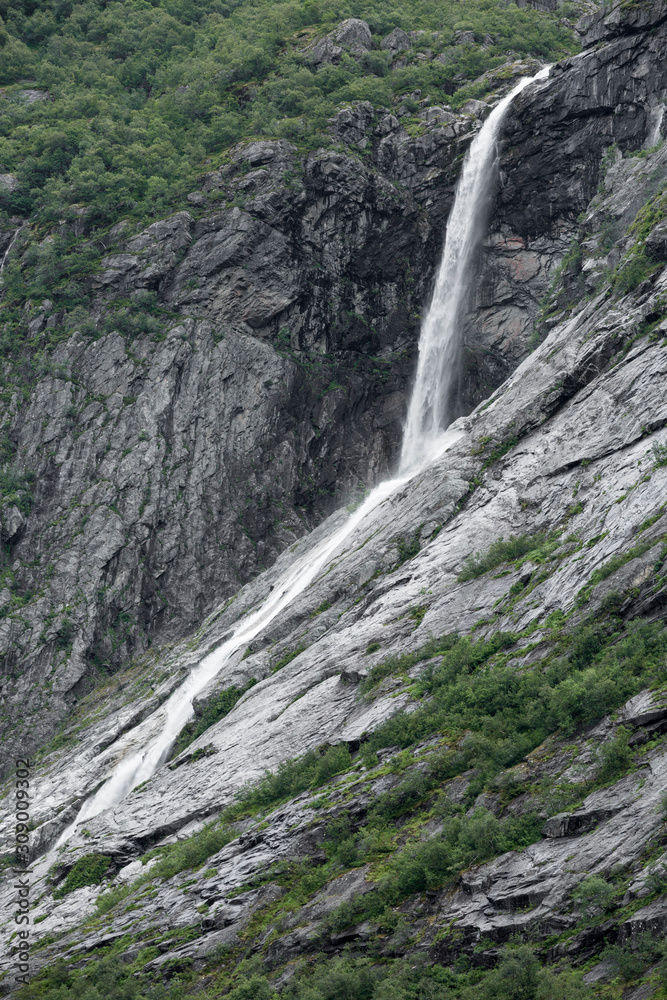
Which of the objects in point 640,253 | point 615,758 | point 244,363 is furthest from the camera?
point 244,363

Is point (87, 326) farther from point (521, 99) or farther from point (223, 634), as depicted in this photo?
point (521, 99)

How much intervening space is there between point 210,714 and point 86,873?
6980 mm

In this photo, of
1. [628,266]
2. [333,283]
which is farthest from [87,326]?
[628,266]

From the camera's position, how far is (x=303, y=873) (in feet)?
62.5

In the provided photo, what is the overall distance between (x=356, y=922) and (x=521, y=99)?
51.8 metres

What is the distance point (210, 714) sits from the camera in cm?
3042

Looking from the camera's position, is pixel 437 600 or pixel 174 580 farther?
pixel 174 580

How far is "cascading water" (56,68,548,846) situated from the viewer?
34.2 metres

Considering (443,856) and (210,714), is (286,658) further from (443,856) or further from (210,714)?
(443,856)
